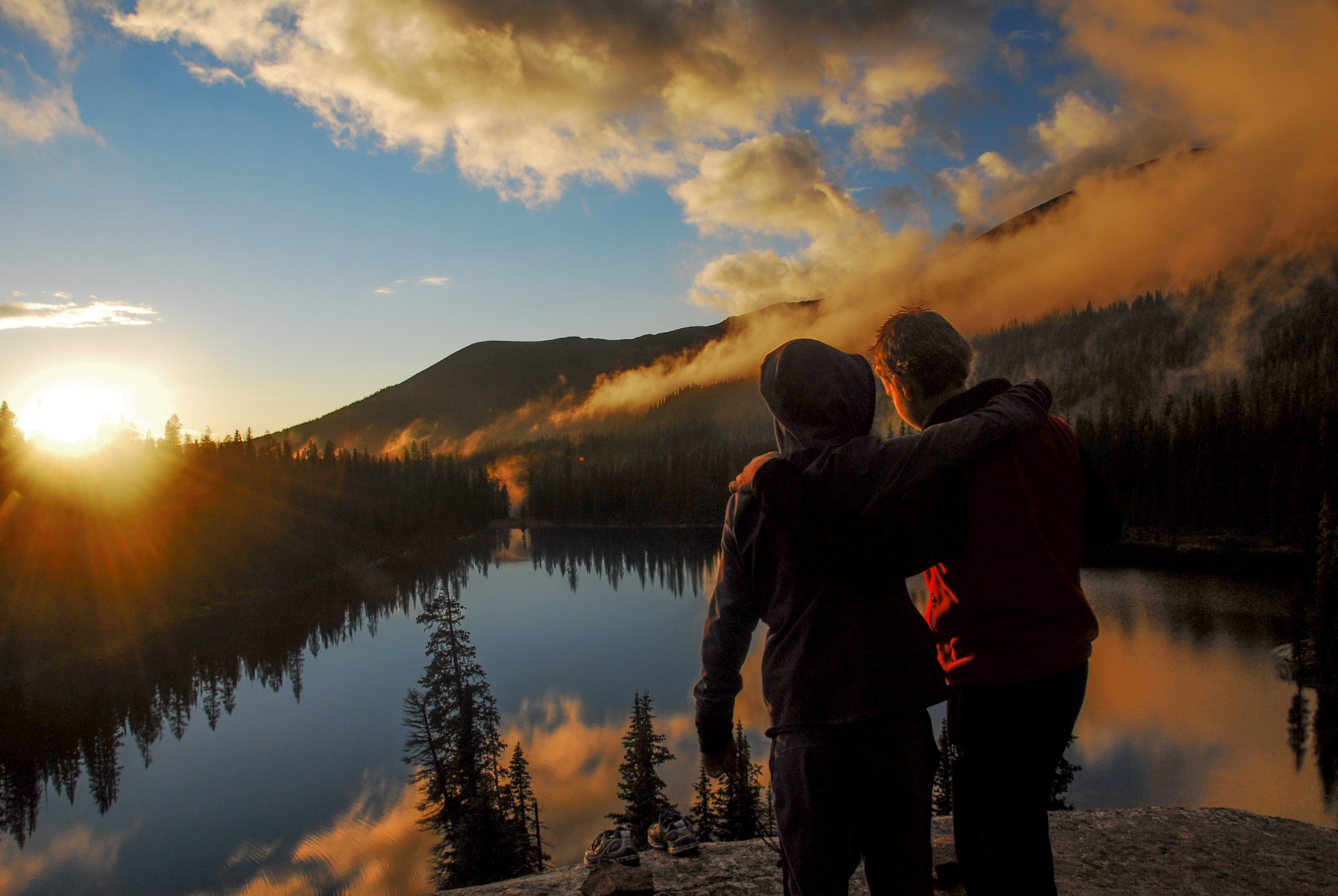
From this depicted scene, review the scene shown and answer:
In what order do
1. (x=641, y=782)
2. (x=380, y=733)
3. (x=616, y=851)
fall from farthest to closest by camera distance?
(x=380, y=733), (x=641, y=782), (x=616, y=851)

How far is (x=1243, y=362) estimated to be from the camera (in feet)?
449

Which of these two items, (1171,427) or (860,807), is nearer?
(860,807)

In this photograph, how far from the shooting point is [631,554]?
82.6 meters

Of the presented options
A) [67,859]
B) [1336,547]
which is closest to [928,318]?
[1336,547]

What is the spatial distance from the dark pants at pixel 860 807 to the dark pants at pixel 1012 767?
417mm

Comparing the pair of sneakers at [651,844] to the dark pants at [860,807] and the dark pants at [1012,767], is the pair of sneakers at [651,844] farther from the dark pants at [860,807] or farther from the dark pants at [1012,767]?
the dark pants at [860,807]

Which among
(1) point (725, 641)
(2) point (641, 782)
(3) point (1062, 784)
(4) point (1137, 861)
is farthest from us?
(3) point (1062, 784)

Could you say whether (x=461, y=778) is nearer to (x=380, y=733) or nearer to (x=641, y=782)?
(x=641, y=782)

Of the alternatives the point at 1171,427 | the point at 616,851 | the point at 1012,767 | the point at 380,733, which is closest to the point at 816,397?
the point at 1012,767

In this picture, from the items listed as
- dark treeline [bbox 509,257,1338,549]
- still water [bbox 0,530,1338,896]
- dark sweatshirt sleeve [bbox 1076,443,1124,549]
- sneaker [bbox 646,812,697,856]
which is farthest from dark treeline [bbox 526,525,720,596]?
dark sweatshirt sleeve [bbox 1076,443,1124,549]

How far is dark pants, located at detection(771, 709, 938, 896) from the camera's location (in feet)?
6.68

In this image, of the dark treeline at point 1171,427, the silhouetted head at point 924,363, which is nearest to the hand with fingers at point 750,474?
the silhouetted head at point 924,363

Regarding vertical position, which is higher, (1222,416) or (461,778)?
(1222,416)

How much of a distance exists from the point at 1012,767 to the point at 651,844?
12.1ft
